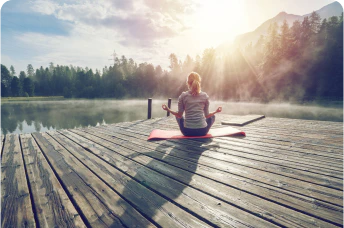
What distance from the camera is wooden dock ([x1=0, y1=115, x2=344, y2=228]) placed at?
1.55 metres

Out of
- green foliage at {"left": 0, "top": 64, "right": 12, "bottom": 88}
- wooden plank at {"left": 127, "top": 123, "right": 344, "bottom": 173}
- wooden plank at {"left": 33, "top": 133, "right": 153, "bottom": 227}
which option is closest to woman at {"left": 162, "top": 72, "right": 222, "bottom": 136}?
wooden plank at {"left": 127, "top": 123, "right": 344, "bottom": 173}

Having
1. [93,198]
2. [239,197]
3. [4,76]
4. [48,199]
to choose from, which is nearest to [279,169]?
[239,197]

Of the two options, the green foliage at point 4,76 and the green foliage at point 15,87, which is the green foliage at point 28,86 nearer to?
the green foliage at point 15,87

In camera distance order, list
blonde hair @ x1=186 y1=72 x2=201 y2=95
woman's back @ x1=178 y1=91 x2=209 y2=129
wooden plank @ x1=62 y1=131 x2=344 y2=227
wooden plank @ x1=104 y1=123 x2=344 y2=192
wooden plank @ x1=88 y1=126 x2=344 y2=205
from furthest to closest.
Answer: woman's back @ x1=178 y1=91 x2=209 y2=129 < blonde hair @ x1=186 y1=72 x2=201 y2=95 < wooden plank @ x1=104 y1=123 x2=344 y2=192 < wooden plank @ x1=88 y1=126 x2=344 y2=205 < wooden plank @ x1=62 y1=131 x2=344 y2=227

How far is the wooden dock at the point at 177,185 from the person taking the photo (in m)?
1.55

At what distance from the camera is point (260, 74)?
35.6 m

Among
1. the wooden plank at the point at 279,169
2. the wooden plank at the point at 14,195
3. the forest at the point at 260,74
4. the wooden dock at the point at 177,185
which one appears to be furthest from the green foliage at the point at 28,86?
the wooden plank at the point at 279,169

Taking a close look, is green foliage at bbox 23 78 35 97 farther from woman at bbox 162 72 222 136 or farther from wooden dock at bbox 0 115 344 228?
woman at bbox 162 72 222 136

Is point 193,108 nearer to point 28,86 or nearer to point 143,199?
point 143,199

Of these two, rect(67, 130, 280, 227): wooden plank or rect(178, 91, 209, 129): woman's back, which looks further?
rect(178, 91, 209, 129): woman's back

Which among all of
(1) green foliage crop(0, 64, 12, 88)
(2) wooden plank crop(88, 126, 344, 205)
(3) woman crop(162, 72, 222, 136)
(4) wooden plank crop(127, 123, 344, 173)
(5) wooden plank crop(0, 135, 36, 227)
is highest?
(1) green foliage crop(0, 64, 12, 88)

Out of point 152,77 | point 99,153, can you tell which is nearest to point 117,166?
point 99,153

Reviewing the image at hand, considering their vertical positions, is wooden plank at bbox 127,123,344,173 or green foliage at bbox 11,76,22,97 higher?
green foliage at bbox 11,76,22,97

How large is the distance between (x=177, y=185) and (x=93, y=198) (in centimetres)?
91
